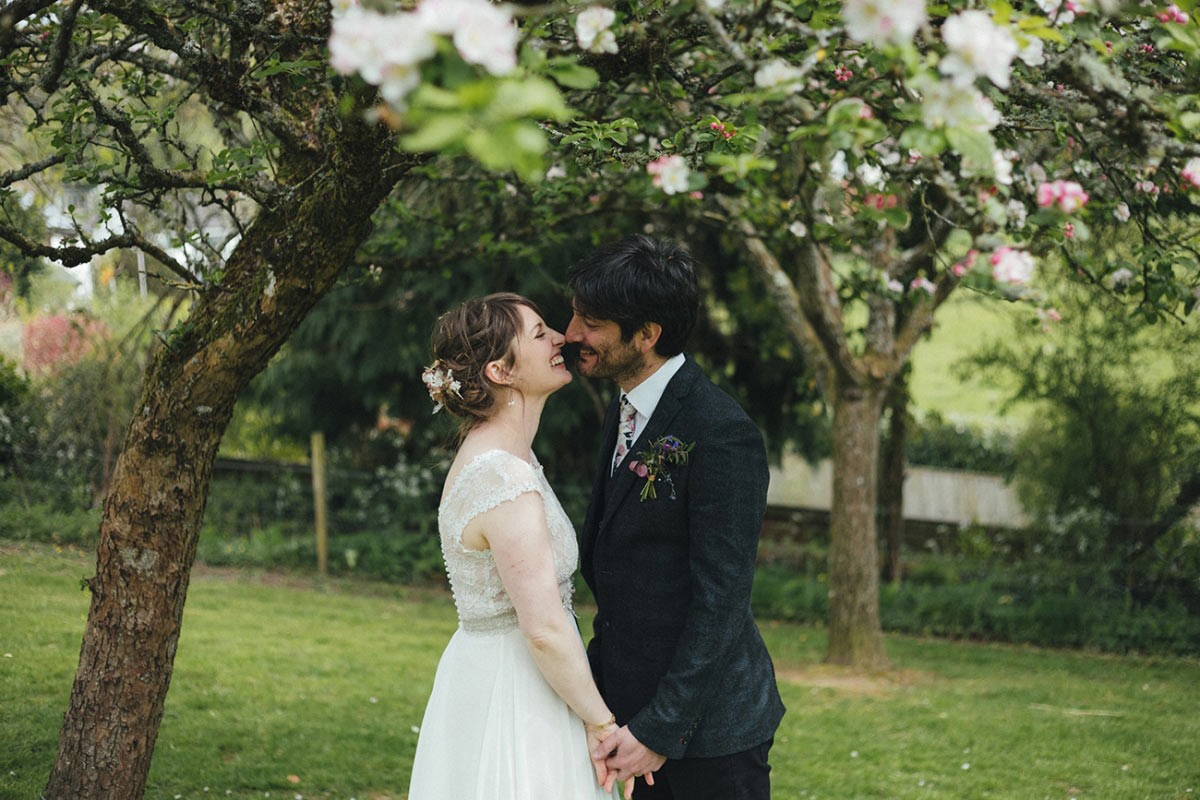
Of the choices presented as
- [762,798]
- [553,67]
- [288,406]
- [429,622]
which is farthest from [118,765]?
[288,406]

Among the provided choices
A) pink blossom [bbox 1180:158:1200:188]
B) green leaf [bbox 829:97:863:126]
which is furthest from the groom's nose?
pink blossom [bbox 1180:158:1200:188]

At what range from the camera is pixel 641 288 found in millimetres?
2492

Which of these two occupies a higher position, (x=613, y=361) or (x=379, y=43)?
(x=379, y=43)

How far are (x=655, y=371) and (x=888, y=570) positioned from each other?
26.5 feet

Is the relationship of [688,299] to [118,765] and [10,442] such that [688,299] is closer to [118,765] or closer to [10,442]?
[118,765]

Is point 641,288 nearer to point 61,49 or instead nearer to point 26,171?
point 61,49

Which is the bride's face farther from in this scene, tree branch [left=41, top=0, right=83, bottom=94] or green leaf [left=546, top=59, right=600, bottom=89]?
tree branch [left=41, top=0, right=83, bottom=94]

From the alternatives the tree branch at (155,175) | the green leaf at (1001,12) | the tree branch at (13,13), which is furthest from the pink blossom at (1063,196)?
the tree branch at (13,13)

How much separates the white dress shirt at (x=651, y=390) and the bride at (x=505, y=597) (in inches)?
8.9

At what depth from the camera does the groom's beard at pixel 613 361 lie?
8.48ft

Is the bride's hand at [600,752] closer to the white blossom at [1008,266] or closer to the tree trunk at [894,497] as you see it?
the white blossom at [1008,266]

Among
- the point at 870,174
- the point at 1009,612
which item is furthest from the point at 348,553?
the point at 870,174

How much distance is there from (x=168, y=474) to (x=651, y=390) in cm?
156

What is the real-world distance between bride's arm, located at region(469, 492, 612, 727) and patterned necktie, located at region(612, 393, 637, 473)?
333mm
